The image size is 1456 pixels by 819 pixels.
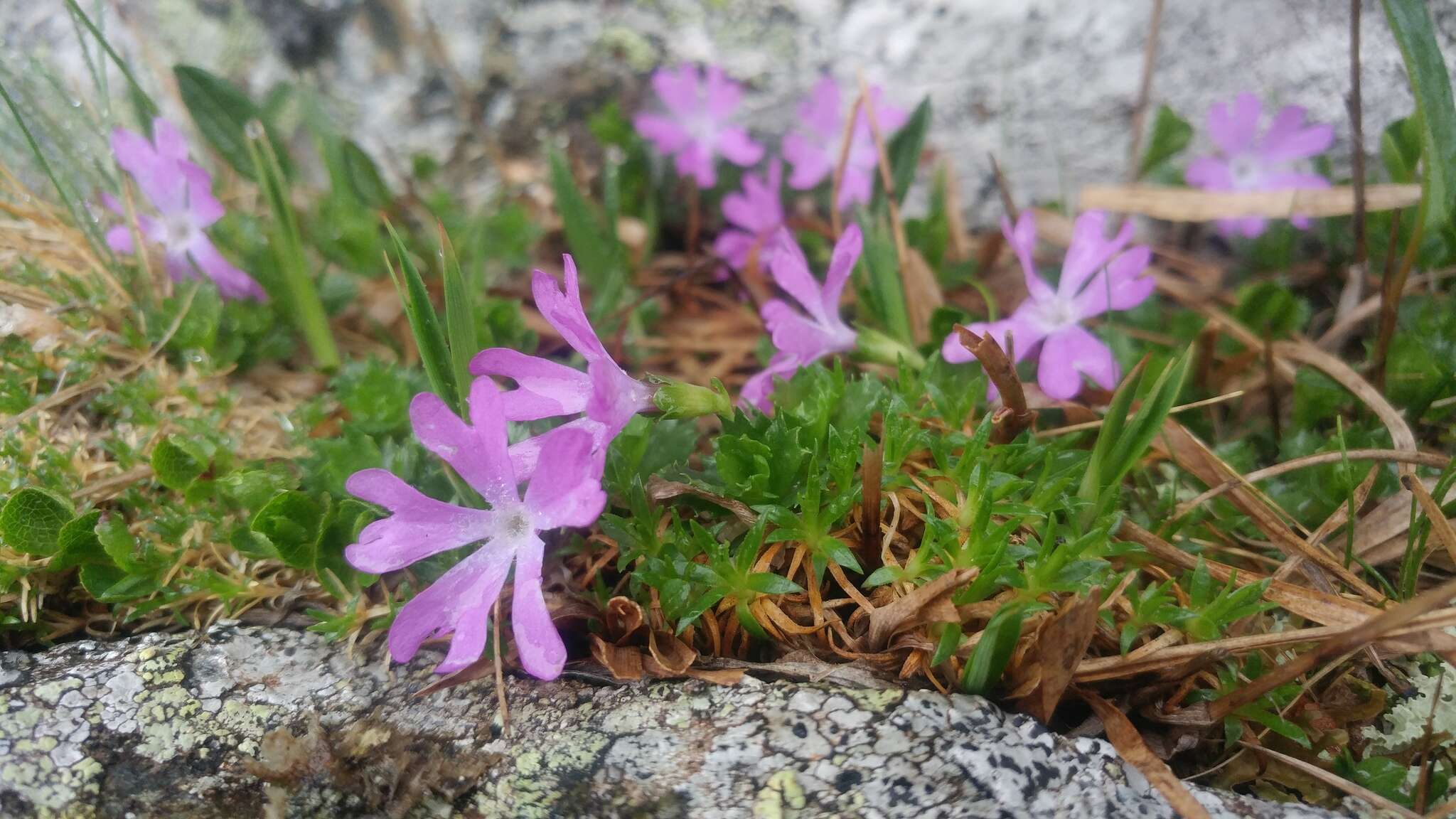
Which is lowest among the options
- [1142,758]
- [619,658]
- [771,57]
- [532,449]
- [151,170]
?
[1142,758]

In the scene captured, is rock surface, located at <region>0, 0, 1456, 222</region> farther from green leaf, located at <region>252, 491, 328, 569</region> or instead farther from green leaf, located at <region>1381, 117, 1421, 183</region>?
green leaf, located at <region>252, 491, 328, 569</region>

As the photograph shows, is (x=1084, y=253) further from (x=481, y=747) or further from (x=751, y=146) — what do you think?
(x=481, y=747)

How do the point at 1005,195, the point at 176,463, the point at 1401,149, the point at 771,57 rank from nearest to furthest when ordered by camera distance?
the point at 176,463, the point at 1401,149, the point at 1005,195, the point at 771,57

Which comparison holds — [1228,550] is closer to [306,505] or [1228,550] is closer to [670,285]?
[670,285]

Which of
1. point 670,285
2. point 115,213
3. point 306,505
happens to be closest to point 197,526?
point 306,505

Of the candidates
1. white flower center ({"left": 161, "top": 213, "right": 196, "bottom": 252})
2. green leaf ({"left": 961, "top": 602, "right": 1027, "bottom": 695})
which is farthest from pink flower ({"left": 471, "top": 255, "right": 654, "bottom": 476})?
white flower center ({"left": 161, "top": 213, "right": 196, "bottom": 252})

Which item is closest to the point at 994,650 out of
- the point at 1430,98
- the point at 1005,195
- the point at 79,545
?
the point at 1005,195

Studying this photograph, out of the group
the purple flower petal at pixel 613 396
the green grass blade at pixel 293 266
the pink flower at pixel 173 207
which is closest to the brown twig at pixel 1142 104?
the purple flower petal at pixel 613 396

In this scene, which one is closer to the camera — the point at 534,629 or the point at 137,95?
the point at 534,629
